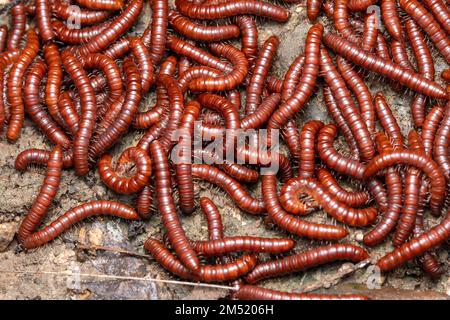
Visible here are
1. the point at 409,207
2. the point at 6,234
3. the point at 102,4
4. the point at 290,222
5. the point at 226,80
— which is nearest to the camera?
the point at 409,207

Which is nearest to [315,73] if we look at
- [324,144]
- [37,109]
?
[324,144]

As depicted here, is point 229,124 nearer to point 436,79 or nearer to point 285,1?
point 285,1

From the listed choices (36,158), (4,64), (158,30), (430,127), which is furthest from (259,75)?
(4,64)

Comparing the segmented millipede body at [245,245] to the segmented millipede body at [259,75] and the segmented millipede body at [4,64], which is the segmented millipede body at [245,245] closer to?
the segmented millipede body at [259,75]

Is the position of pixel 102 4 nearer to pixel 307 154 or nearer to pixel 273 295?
pixel 307 154

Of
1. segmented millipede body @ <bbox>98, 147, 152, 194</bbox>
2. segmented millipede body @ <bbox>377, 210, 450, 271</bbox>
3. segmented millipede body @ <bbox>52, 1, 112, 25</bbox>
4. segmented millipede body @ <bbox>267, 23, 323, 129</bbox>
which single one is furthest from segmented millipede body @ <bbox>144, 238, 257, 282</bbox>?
segmented millipede body @ <bbox>52, 1, 112, 25</bbox>

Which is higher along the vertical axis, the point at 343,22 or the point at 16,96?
the point at 343,22
